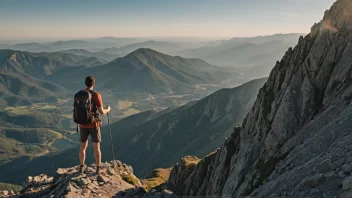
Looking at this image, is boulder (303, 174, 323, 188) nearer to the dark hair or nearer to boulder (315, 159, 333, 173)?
boulder (315, 159, 333, 173)

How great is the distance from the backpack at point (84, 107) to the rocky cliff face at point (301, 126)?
44.0ft

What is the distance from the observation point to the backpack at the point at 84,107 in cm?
2170

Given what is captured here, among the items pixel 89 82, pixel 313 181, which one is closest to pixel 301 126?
pixel 313 181

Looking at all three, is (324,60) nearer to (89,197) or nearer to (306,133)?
(306,133)

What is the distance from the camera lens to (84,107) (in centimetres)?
2180

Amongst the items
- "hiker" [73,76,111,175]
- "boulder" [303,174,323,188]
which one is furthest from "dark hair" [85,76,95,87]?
Answer: "boulder" [303,174,323,188]

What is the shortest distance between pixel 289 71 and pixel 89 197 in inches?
1262

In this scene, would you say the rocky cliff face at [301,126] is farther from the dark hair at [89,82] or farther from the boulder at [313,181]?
the dark hair at [89,82]

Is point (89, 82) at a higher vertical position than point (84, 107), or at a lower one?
higher

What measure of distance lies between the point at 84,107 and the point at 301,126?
81.0 ft

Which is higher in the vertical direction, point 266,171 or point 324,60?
point 324,60

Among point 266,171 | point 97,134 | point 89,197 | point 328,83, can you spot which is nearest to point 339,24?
point 328,83

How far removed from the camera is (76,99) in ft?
71.3

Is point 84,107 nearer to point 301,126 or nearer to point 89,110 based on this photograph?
point 89,110
